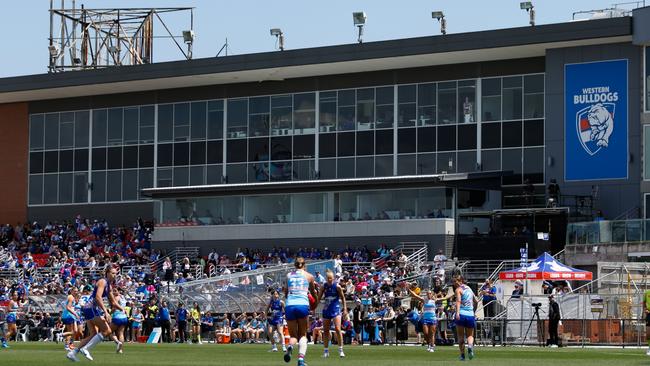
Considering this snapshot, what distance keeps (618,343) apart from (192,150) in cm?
3616

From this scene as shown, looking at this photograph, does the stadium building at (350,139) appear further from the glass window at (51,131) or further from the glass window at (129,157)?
the glass window at (129,157)

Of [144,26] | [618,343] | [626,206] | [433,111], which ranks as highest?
[144,26]

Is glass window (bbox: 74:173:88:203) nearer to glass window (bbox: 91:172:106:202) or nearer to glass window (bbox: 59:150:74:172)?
glass window (bbox: 91:172:106:202)

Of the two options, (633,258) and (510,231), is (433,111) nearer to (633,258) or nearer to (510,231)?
(510,231)

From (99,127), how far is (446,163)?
22.1 m

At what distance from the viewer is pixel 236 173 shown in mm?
72812

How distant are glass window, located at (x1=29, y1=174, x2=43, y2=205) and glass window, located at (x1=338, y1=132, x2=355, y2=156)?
1972 centimetres

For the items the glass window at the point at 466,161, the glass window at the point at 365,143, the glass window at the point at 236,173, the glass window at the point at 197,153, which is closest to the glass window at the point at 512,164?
the glass window at the point at 466,161

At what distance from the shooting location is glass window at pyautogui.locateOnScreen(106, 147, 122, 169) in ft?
253

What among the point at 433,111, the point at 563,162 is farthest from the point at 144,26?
the point at 563,162

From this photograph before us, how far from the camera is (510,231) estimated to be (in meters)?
60.2

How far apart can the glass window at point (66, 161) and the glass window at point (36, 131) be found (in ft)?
5.41

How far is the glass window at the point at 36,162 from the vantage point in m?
79.8

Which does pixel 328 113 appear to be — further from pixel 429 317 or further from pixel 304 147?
pixel 429 317
